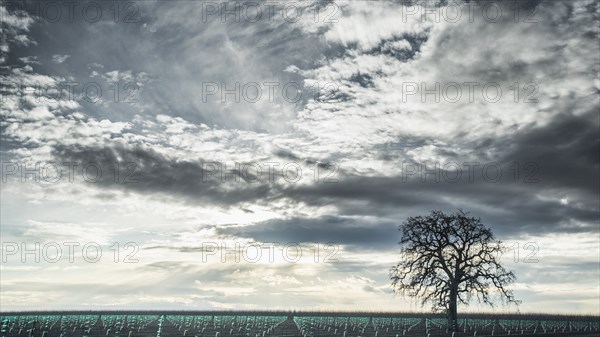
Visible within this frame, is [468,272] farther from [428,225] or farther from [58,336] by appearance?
[58,336]

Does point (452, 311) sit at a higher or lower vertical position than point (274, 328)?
higher

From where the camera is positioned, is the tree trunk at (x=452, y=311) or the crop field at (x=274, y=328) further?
the crop field at (x=274, y=328)

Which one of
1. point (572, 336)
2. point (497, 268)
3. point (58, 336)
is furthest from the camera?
point (58, 336)

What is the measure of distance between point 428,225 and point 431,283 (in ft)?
17.3

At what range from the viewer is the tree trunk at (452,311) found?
40750mm

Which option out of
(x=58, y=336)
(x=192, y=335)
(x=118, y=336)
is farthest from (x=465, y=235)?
(x=58, y=336)

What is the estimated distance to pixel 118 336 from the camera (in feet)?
146

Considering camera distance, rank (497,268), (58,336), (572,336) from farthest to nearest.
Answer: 1. (58,336)
2. (497,268)
3. (572,336)

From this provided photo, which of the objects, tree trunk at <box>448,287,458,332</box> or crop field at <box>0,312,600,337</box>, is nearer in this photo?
tree trunk at <box>448,287,458,332</box>

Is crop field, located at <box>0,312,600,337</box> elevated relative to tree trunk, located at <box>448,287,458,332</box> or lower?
lower

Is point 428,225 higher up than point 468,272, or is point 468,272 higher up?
point 428,225

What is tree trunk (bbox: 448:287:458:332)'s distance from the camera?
40750 mm

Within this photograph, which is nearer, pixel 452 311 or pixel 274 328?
pixel 452 311

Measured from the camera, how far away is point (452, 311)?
41.1m
